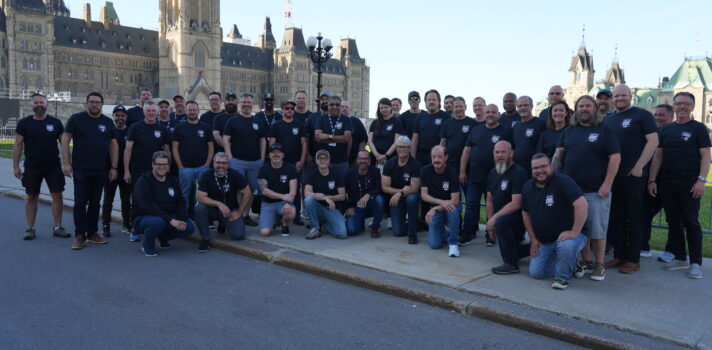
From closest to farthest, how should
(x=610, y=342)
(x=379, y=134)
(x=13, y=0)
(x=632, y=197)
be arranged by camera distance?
(x=610, y=342) < (x=632, y=197) < (x=379, y=134) < (x=13, y=0)

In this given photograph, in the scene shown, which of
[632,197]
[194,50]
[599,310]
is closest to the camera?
[599,310]

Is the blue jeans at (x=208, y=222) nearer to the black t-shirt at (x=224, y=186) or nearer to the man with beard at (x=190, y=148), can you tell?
the black t-shirt at (x=224, y=186)

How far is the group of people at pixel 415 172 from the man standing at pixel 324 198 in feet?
0.08

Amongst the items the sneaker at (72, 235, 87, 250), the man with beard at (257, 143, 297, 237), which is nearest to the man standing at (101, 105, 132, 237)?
the sneaker at (72, 235, 87, 250)

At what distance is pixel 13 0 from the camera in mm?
90312

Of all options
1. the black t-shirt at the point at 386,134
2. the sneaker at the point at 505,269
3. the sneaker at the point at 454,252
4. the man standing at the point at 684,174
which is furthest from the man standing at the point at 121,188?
the man standing at the point at 684,174

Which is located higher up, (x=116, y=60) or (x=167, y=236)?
(x=116, y=60)

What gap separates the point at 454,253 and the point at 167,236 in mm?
4253

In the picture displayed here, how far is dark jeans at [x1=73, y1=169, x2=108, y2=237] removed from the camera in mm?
8500

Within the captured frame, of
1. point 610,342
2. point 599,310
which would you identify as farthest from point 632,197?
point 610,342

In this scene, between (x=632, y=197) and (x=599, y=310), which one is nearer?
(x=599, y=310)

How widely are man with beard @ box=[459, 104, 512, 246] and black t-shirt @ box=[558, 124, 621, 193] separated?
1579 millimetres

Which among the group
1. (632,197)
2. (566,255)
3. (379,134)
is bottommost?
(566,255)

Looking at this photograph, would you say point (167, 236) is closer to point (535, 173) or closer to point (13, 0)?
point (535, 173)
